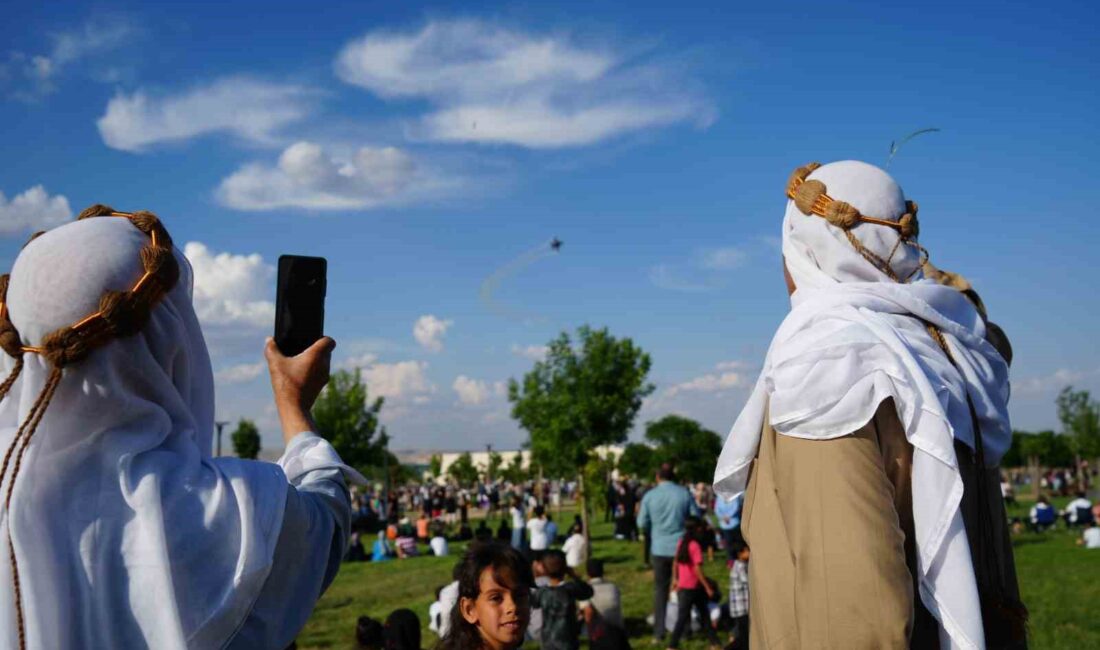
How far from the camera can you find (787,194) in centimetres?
282

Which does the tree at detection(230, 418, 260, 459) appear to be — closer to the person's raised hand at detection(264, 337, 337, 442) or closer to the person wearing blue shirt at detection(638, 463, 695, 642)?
the person wearing blue shirt at detection(638, 463, 695, 642)

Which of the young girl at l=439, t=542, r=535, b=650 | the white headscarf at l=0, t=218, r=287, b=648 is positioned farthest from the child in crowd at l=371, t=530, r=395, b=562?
the white headscarf at l=0, t=218, r=287, b=648

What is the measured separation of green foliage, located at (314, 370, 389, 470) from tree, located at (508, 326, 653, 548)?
2106cm

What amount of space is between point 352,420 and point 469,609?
141ft

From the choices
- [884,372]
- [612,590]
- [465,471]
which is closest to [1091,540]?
[612,590]

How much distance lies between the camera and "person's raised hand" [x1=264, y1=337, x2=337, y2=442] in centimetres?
212

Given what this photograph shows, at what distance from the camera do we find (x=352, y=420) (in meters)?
46.4

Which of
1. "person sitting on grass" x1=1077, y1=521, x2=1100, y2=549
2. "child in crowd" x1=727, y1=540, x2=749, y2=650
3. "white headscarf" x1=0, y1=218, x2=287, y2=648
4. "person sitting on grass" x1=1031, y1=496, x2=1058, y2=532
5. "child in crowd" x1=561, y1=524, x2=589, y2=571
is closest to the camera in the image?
"white headscarf" x1=0, y1=218, x2=287, y2=648

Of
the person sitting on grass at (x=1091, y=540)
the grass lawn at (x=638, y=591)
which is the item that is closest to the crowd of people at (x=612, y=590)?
the grass lawn at (x=638, y=591)

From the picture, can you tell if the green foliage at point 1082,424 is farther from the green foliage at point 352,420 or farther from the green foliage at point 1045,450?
the green foliage at point 352,420

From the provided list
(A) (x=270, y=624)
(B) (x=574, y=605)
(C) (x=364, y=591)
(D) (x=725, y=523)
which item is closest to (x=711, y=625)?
(B) (x=574, y=605)

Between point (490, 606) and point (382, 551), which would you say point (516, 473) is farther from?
point (490, 606)

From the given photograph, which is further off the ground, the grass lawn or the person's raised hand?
the person's raised hand

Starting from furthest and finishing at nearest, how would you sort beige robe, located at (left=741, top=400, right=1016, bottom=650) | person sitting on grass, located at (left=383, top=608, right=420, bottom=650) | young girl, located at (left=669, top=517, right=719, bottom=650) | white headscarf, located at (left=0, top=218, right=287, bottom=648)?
young girl, located at (left=669, top=517, right=719, bottom=650) → person sitting on grass, located at (left=383, top=608, right=420, bottom=650) → beige robe, located at (left=741, top=400, right=1016, bottom=650) → white headscarf, located at (left=0, top=218, right=287, bottom=648)
